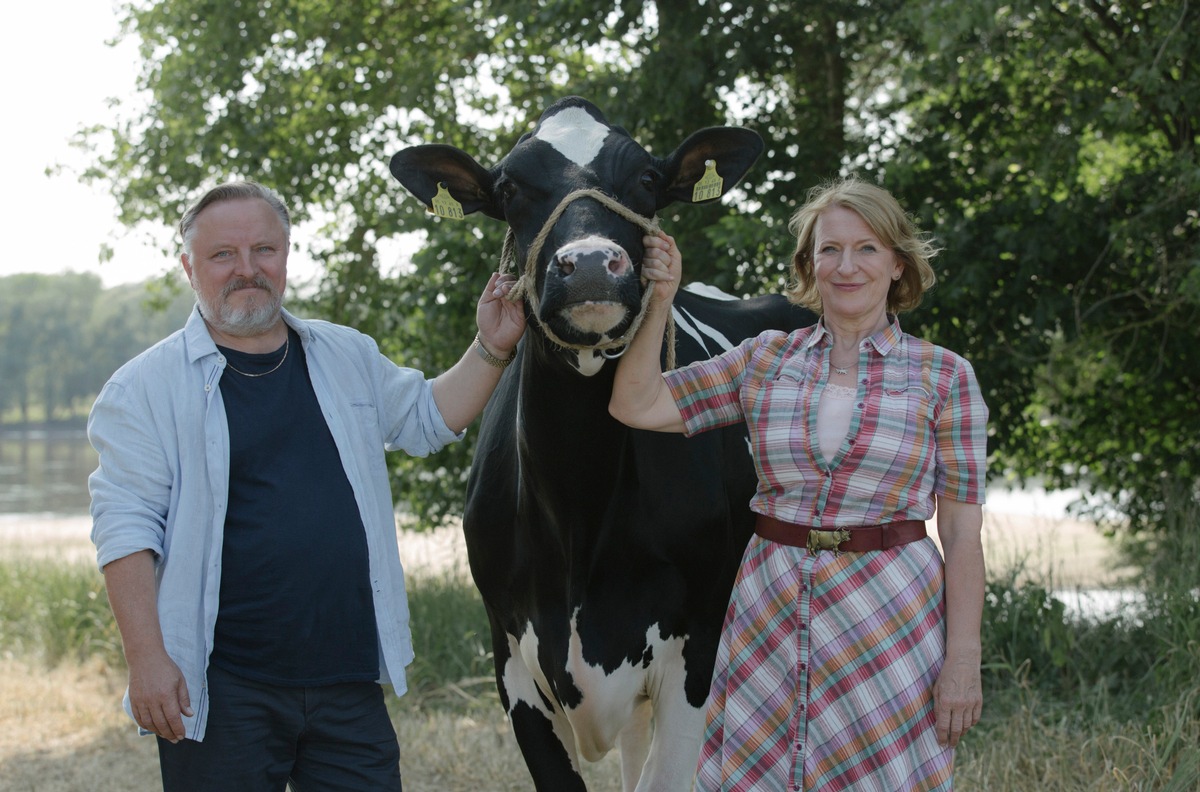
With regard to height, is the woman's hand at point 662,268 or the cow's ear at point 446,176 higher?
the cow's ear at point 446,176

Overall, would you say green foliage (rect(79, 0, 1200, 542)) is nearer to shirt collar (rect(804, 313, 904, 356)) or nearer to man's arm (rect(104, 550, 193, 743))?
shirt collar (rect(804, 313, 904, 356))

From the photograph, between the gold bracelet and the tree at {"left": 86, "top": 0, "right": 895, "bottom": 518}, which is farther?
the tree at {"left": 86, "top": 0, "right": 895, "bottom": 518}

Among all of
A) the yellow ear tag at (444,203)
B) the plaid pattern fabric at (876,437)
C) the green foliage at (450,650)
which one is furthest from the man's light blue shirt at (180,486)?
the green foliage at (450,650)

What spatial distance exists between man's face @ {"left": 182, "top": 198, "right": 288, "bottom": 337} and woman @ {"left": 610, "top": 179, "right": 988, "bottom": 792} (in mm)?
942

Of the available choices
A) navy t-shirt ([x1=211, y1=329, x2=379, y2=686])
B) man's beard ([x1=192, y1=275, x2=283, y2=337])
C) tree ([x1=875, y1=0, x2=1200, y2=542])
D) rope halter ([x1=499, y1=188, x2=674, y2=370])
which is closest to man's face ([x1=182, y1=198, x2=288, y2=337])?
man's beard ([x1=192, y1=275, x2=283, y2=337])

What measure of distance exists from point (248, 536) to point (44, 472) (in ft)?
136

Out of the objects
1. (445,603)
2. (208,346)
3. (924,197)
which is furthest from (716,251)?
(208,346)

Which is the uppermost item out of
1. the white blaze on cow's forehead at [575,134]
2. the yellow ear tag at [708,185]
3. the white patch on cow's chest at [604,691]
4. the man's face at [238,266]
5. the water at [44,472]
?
the white blaze on cow's forehead at [575,134]

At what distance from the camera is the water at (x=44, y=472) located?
28234mm

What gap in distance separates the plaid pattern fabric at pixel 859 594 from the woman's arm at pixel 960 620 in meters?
0.04

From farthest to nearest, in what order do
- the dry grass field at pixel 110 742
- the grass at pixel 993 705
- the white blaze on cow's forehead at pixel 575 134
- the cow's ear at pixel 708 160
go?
the dry grass field at pixel 110 742
the grass at pixel 993 705
the cow's ear at pixel 708 160
the white blaze on cow's forehead at pixel 575 134

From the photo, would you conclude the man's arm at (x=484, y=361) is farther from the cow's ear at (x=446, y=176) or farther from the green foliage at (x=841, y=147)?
the green foliage at (x=841, y=147)

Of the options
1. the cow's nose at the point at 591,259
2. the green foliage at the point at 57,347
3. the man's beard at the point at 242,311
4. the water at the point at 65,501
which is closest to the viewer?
the cow's nose at the point at 591,259

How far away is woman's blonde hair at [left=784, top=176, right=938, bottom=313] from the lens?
2.72m
